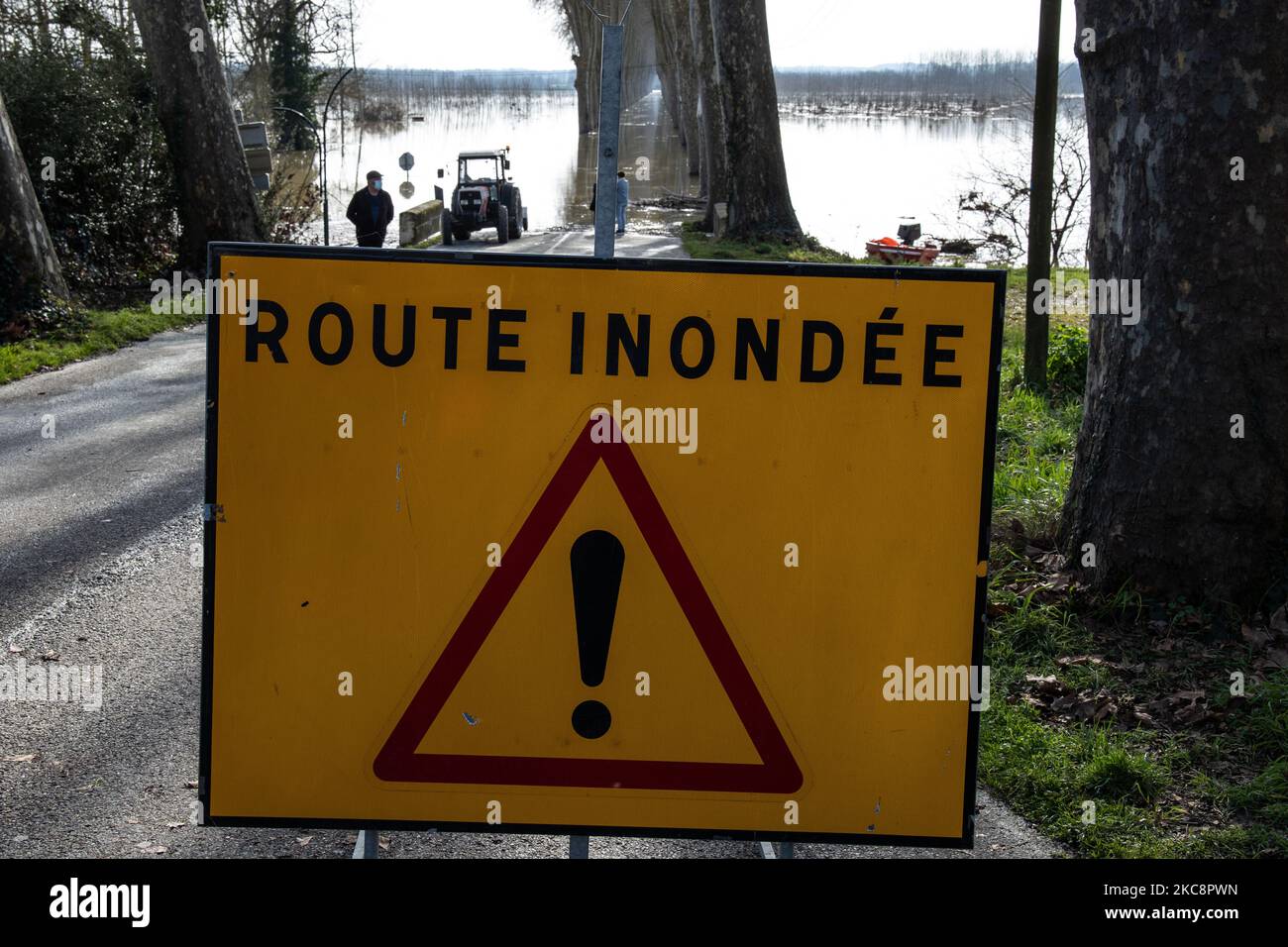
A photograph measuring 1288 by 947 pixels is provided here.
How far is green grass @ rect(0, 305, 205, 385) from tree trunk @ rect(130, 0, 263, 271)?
253cm

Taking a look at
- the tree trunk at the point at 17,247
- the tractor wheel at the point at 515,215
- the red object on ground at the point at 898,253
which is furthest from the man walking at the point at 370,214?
the tractor wheel at the point at 515,215

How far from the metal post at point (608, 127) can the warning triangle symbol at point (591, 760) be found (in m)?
0.42

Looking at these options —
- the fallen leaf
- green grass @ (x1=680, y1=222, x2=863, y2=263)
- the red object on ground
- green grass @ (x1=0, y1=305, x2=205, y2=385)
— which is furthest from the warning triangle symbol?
green grass @ (x1=680, y1=222, x2=863, y2=263)

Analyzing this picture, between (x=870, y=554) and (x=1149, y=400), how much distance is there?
11.5 feet

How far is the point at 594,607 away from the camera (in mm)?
2639

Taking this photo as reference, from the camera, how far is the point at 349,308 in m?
2.55

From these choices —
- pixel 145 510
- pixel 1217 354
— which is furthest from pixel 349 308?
pixel 145 510

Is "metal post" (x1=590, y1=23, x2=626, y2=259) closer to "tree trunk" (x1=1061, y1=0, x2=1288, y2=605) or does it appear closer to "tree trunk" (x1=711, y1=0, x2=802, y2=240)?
"tree trunk" (x1=1061, y1=0, x2=1288, y2=605)

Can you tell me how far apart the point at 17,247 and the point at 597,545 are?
14.2 metres

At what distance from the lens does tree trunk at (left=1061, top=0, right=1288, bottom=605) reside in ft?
17.6

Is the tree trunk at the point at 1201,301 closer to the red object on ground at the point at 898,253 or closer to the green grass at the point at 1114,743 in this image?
the green grass at the point at 1114,743

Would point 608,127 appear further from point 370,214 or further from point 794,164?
point 794,164

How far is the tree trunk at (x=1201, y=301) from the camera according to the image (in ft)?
17.6
